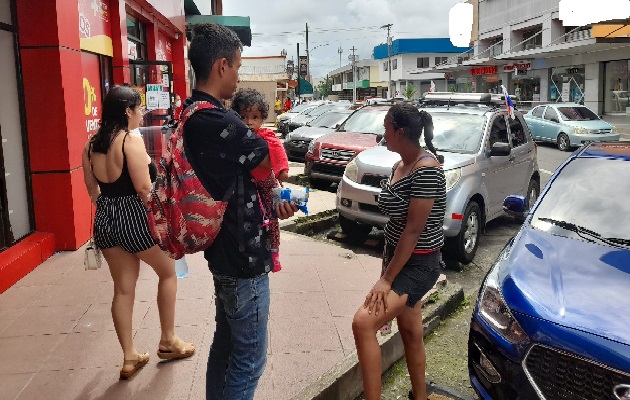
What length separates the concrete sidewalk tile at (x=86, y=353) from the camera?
11.9ft

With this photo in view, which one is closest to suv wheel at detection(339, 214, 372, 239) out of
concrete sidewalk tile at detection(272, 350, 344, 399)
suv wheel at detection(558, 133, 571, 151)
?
concrete sidewalk tile at detection(272, 350, 344, 399)

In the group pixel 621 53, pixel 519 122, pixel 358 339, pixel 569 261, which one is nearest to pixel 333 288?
pixel 358 339

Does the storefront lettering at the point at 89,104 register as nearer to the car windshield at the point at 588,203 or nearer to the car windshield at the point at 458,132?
the car windshield at the point at 458,132

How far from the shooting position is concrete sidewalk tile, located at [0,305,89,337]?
4156mm

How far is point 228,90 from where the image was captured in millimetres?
2322

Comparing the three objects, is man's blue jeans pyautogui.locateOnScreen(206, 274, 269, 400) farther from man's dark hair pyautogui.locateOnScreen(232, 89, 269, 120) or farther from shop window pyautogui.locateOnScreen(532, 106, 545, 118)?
shop window pyautogui.locateOnScreen(532, 106, 545, 118)

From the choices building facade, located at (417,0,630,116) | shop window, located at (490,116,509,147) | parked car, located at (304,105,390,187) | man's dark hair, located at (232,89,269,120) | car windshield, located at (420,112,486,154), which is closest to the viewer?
man's dark hair, located at (232,89,269,120)

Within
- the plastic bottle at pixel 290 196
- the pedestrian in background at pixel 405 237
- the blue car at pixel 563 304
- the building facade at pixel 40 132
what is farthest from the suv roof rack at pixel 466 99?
the plastic bottle at pixel 290 196

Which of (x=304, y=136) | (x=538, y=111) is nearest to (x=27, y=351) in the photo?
(x=304, y=136)

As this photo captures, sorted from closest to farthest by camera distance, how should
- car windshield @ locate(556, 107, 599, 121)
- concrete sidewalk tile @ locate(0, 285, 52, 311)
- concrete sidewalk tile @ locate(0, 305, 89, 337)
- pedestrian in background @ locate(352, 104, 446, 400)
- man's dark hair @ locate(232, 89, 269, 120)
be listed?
pedestrian in background @ locate(352, 104, 446, 400)
man's dark hair @ locate(232, 89, 269, 120)
concrete sidewalk tile @ locate(0, 305, 89, 337)
concrete sidewalk tile @ locate(0, 285, 52, 311)
car windshield @ locate(556, 107, 599, 121)

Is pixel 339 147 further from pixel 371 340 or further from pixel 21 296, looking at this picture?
pixel 371 340

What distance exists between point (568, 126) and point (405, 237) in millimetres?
17942

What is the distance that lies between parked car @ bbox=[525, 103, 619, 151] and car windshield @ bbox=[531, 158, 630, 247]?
15039mm

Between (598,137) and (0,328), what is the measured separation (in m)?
18.3
